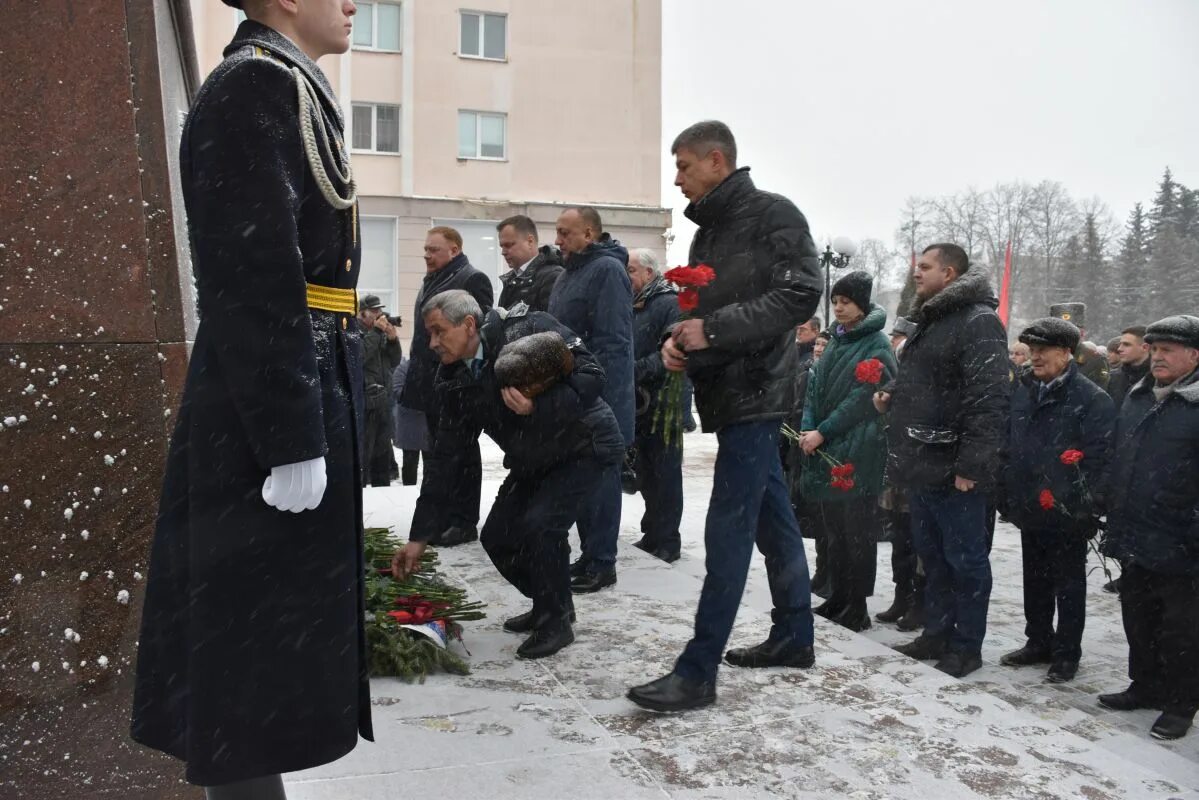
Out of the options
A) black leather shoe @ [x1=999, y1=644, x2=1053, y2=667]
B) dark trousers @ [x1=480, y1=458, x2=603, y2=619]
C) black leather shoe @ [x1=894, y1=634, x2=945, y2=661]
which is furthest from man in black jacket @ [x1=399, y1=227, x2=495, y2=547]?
black leather shoe @ [x1=999, y1=644, x2=1053, y2=667]

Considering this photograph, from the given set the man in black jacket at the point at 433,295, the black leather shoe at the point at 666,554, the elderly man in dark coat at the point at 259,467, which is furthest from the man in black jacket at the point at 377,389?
the elderly man in dark coat at the point at 259,467

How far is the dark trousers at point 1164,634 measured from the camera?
4.56 metres

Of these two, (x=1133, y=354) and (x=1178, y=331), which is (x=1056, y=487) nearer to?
(x=1178, y=331)

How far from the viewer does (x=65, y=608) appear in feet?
8.42

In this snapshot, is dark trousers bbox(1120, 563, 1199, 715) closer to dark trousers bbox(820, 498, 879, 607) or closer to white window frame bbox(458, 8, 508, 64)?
dark trousers bbox(820, 498, 879, 607)

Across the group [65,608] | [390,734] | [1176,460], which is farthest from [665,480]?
[65,608]

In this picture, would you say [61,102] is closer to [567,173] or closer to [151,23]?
[151,23]

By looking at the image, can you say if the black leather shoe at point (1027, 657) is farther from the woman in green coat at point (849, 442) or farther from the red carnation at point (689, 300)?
the red carnation at point (689, 300)

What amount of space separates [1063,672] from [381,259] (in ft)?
70.8

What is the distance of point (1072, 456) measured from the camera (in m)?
5.36

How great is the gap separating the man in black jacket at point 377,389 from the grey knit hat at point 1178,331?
7224mm

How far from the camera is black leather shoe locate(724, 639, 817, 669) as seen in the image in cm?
417

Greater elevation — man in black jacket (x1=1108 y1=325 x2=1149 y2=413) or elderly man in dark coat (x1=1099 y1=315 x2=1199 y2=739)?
man in black jacket (x1=1108 y1=325 x2=1149 y2=413)

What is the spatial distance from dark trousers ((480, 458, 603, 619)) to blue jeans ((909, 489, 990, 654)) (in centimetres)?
174
